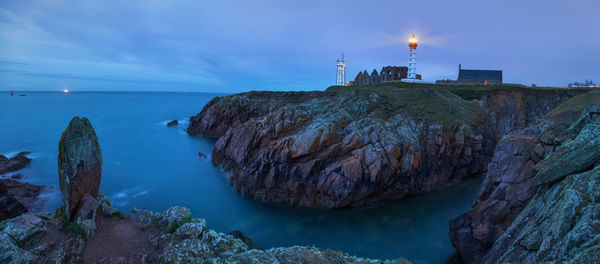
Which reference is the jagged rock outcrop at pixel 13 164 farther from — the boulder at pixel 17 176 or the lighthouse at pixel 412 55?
the lighthouse at pixel 412 55

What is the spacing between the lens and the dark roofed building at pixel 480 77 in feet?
188

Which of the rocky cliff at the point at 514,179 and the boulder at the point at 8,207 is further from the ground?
the rocky cliff at the point at 514,179

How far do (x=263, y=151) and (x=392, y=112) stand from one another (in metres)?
15.8

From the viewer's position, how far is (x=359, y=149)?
75.9ft

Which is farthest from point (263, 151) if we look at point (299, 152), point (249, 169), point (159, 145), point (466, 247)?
point (159, 145)

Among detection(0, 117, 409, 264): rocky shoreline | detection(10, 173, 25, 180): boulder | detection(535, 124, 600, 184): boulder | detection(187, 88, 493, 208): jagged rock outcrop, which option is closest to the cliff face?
detection(187, 88, 493, 208): jagged rock outcrop

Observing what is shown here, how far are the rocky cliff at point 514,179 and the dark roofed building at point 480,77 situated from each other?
4868 cm

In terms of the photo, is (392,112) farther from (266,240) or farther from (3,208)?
(3,208)

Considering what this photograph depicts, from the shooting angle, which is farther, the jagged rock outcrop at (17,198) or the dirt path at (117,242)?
the jagged rock outcrop at (17,198)

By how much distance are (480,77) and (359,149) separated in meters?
50.2

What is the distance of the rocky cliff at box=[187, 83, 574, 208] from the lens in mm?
22297

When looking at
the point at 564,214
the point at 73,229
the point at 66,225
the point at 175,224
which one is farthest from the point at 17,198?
the point at 564,214

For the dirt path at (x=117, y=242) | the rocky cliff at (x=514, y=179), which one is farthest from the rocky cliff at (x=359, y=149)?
the dirt path at (x=117, y=242)

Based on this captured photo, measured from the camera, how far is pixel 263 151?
81.9 feet
